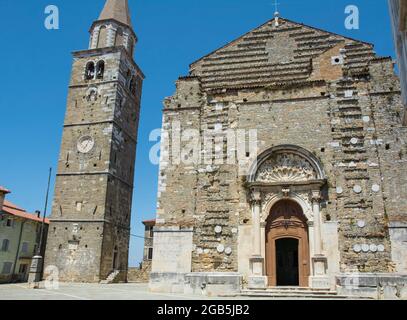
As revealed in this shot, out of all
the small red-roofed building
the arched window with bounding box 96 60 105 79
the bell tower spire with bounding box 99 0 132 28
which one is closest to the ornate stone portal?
the arched window with bounding box 96 60 105 79

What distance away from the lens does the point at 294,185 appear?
1405 centimetres

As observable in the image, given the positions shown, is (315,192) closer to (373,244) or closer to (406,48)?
(373,244)

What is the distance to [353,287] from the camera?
12.2 m

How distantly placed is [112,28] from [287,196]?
68.7ft

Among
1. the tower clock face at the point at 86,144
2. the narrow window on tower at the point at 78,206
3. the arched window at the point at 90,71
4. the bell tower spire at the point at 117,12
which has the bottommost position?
the narrow window on tower at the point at 78,206

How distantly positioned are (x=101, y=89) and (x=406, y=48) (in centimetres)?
2272

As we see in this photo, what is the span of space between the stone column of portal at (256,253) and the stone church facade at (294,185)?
4 cm

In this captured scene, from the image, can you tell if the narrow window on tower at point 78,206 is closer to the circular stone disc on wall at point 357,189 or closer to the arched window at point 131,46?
the arched window at point 131,46

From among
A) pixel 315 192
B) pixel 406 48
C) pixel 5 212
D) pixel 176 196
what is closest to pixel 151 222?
pixel 5 212

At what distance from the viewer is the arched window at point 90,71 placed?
91.4 ft

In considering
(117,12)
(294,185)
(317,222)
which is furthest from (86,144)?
(317,222)

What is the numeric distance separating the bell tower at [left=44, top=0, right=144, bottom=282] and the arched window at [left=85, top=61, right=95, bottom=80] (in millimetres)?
73

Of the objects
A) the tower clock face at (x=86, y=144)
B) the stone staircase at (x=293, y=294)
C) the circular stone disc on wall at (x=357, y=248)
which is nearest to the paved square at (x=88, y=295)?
the stone staircase at (x=293, y=294)

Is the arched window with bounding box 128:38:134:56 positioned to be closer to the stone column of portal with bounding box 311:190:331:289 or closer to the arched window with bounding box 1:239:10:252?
the arched window with bounding box 1:239:10:252
